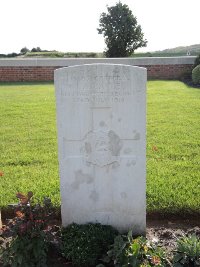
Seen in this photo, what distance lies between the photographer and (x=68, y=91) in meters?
3.02

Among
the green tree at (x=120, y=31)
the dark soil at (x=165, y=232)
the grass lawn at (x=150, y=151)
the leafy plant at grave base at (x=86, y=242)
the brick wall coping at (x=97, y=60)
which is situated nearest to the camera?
the leafy plant at grave base at (x=86, y=242)

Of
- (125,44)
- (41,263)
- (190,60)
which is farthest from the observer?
(125,44)

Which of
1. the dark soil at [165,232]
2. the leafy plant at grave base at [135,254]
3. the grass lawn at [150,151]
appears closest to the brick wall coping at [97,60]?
the grass lawn at [150,151]

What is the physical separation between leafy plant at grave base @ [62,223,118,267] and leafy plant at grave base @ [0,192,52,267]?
22 cm

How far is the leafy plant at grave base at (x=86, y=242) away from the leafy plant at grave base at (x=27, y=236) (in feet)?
0.72

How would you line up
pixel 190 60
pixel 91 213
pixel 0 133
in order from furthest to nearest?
1. pixel 190 60
2. pixel 0 133
3. pixel 91 213

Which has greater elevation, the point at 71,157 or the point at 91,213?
the point at 71,157

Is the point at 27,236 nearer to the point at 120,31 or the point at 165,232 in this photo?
the point at 165,232

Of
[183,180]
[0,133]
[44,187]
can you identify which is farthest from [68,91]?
[0,133]

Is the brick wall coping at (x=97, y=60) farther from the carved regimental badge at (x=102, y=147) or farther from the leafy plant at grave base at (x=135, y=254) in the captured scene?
the leafy plant at grave base at (x=135, y=254)

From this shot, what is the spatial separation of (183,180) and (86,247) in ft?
6.05

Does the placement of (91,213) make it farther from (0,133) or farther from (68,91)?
(0,133)

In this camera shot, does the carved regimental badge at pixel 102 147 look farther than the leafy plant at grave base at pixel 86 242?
Yes

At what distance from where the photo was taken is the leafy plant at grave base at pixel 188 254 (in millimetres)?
2822
